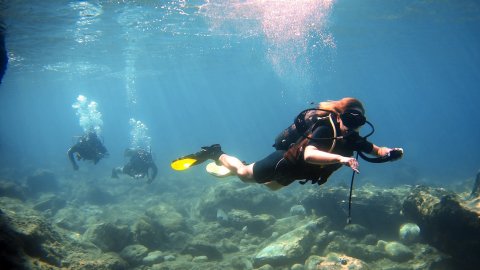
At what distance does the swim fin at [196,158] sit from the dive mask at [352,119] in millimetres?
3030

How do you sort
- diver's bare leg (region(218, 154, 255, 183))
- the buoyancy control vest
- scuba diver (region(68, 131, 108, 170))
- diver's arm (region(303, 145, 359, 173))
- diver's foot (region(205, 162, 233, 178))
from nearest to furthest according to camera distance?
diver's arm (region(303, 145, 359, 173)), the buoyancy control vest, diver's bare leg (region(218, 154, 255, 183)), diver's foot (region(205, 162, 233, 178)), scuba diver (region(68, 131, 108, 170))

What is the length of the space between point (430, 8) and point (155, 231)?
27.5 metres

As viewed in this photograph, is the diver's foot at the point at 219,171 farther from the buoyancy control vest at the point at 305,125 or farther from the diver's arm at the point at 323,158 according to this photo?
the diver's arm at the point at 323,158

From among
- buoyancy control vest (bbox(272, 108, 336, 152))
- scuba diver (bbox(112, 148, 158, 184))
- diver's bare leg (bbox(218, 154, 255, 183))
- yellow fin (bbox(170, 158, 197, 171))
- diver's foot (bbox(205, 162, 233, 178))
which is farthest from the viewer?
scuba diver (bbox(112, 148, 158, 184))

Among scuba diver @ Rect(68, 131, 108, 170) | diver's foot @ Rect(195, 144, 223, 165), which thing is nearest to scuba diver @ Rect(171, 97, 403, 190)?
diver's foot @ Rect(195, 144, 223, 165)

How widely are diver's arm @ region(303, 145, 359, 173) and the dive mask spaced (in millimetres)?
757

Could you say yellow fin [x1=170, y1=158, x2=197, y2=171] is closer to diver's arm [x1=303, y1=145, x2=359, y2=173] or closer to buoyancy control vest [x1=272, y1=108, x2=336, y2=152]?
buoyancy control vest [x1=272, y1=108, x2=336, y2=152]

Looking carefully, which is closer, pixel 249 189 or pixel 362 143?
pixel 362 143

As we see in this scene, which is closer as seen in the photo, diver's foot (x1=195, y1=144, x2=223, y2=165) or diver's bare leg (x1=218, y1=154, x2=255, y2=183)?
Result: diver's bare leg (x1=218, y1=154, x2=255, y2=183)

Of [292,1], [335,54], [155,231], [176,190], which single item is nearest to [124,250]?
[155,231]

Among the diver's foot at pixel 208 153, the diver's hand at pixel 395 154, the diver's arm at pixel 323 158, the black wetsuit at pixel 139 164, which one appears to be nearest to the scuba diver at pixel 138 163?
the black wetsuit at pixel 139 164

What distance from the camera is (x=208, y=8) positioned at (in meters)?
21.4

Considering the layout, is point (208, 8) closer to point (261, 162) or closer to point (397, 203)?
point (397, 203)

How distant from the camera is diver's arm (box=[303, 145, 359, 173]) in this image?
11.0ft
